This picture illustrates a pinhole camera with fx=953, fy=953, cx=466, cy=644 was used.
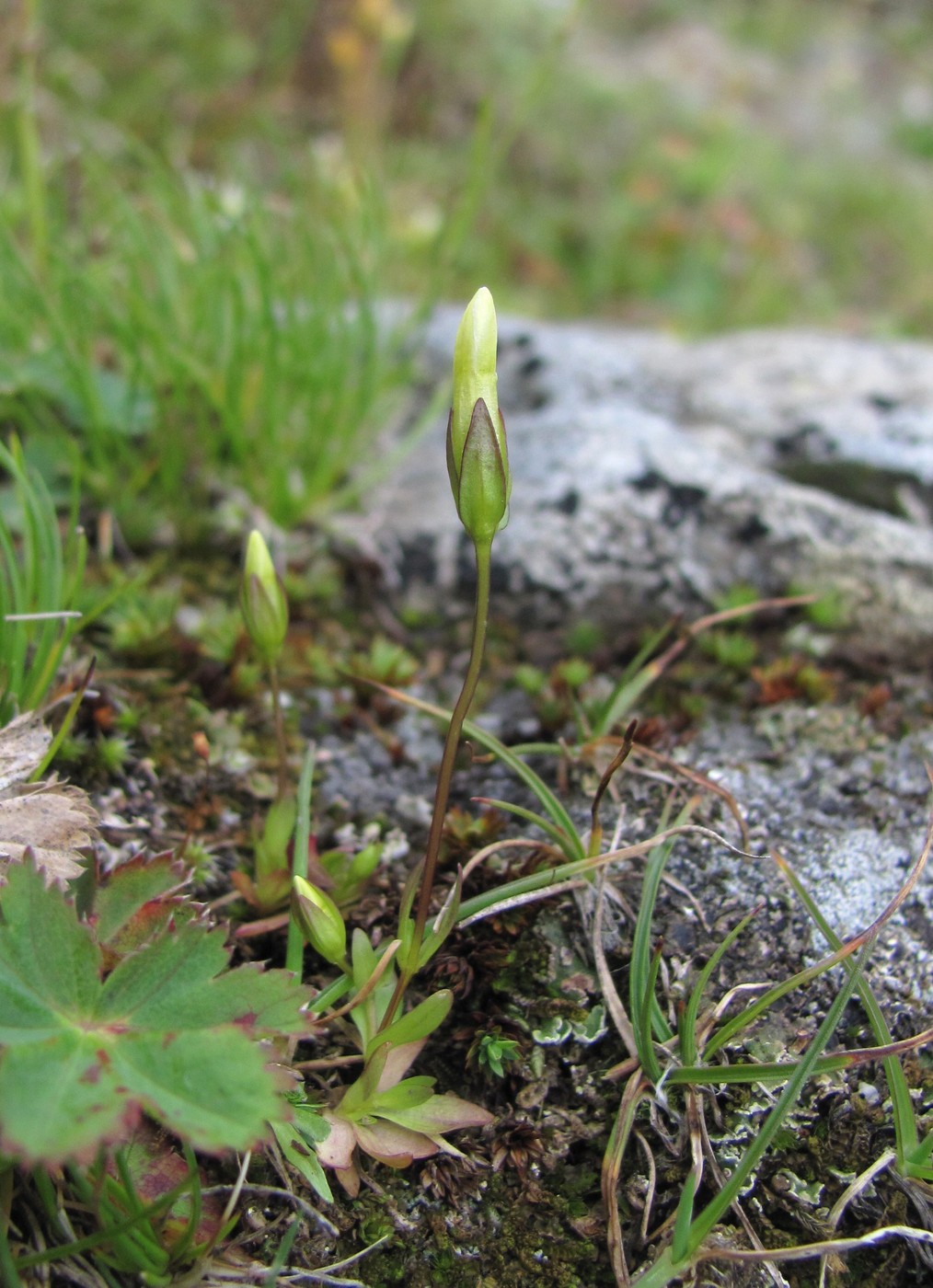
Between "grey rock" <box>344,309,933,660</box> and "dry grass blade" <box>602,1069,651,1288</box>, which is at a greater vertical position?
"grey rock" <box>344,309,933,660</box>

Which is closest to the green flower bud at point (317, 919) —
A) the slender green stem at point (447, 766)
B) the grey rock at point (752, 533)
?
the slender green stem at point (447, 766)

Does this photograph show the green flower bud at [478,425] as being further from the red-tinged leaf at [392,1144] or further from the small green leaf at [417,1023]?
the red-tinged leaf at [392,1144]

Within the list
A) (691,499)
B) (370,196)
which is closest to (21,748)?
(691,499)

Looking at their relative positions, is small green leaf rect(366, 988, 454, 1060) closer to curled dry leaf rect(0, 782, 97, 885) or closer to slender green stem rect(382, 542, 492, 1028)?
slender green stem rect(382, 542, 492, 1028)

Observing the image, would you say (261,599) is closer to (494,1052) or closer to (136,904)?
(136,904)

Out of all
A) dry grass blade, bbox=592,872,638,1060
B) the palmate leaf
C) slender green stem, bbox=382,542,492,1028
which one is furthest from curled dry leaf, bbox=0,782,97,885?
dry grass blade, bbox=592,872,638,1060

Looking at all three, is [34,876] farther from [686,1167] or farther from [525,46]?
[525,46]

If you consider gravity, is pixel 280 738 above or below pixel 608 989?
above
